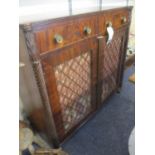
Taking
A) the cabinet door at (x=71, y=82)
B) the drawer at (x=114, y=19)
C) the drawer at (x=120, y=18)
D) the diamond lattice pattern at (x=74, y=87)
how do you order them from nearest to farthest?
the cabinet door at (x=71, y=82) → the diamond lattice pattern at (x=74, y=87) → the drawer at (x=114, y=19) → the drawer at (x=120, y=18)

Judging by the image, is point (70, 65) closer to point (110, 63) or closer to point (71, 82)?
point (71, 82)

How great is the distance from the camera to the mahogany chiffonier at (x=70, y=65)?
0.88 metres

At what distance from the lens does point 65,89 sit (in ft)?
3.84

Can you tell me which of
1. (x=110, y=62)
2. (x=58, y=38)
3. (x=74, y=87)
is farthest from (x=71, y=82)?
(x=110, y=62)

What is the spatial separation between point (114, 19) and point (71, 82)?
69cm

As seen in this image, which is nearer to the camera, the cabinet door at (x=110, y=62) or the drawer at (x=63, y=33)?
the drawer at (x=63, y=33)

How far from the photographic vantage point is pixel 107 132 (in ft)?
5.17

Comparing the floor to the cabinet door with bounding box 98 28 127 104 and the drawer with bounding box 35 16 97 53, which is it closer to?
the cabinet door with bounding box 98 28 127 104

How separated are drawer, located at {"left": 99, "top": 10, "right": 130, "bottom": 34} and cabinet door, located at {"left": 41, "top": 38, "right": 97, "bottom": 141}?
145mm

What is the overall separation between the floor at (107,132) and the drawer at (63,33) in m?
0.99

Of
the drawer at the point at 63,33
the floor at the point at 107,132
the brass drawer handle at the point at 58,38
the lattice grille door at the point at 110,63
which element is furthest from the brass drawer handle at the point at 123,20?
the floor at the point at 107,132

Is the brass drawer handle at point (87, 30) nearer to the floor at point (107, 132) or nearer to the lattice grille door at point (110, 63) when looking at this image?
the lattice grille door at point (110, 63)
